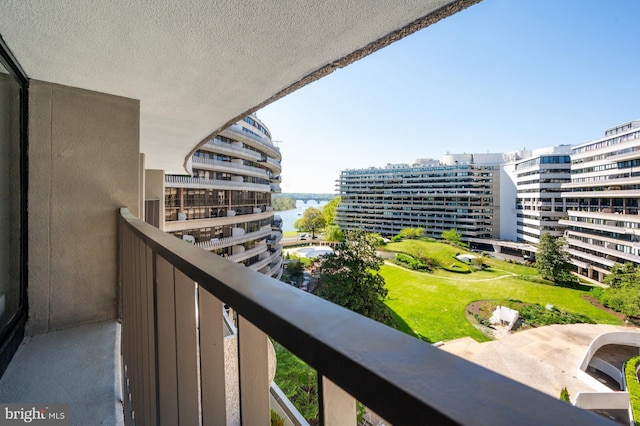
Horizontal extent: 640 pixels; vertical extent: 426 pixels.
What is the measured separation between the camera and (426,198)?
48219mm

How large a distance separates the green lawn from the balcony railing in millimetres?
18960

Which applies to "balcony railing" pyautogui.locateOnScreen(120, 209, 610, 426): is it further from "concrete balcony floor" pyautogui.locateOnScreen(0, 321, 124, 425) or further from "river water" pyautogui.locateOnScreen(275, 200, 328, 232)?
"river water" pyautogui.locateOnScreen(275, 200, 328, 232)

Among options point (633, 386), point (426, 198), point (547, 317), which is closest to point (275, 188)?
point (547, 317)

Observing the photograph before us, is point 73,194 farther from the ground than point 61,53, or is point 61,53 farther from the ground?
point 61,53

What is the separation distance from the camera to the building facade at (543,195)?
3659 cm

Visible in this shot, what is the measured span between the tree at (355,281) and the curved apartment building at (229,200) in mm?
5164

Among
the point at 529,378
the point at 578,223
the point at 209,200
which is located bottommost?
the point at 529,378

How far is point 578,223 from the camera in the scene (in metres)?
30.3

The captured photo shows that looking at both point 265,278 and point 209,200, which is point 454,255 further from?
point 265,278

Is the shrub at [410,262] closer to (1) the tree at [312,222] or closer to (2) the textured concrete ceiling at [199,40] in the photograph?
(1) the tree at [312,222]

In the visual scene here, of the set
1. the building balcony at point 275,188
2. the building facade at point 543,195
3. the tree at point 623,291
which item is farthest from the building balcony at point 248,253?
the building facade at point 543,195

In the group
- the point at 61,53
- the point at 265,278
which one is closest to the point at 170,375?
the point at 265,278

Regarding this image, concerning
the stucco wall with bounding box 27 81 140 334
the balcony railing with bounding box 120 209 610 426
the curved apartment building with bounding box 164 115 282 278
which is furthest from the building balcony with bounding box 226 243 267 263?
the balcony railing with bounding box 120 209 610 426

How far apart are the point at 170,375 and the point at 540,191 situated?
46335mm
